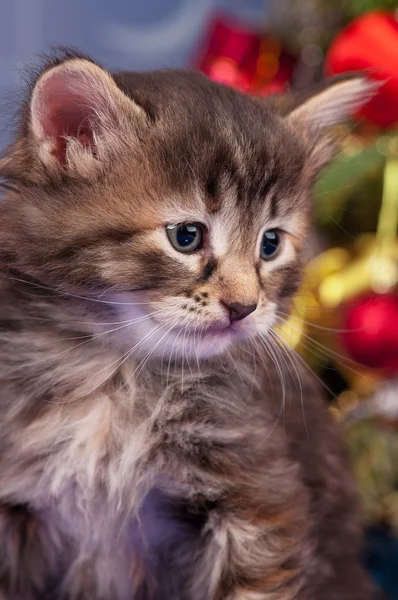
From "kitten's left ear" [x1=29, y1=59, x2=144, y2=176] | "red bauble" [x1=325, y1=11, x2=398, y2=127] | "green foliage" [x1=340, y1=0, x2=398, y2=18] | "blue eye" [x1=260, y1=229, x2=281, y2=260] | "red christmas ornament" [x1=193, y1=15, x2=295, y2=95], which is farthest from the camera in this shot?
"red christmas ornament" [x1=193, y1=15, x2=295, y2=95]

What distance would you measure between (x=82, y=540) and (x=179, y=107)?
590 mm

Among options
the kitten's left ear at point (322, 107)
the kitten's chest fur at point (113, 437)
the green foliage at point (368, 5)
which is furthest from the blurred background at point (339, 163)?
the kitten's chest fur at point (113, 437)

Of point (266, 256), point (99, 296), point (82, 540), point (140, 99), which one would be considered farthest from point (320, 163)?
point (82, 540)

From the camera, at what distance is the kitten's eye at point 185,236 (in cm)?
90

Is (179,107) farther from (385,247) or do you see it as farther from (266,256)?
(385,247)

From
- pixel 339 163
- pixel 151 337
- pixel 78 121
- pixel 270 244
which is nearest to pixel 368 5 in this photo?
pixel 339 163

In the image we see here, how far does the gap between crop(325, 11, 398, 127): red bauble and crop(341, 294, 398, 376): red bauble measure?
37cm

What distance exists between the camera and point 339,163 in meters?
1.42

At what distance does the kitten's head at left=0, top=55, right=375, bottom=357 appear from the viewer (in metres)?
0.88

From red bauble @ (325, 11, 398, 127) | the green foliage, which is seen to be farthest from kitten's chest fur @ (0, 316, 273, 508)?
the green foliage

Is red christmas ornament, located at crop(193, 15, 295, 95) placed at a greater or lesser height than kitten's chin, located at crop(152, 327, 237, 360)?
greater

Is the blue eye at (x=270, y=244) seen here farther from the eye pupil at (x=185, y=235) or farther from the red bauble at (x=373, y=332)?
the red bauble at (x=373, y=332)

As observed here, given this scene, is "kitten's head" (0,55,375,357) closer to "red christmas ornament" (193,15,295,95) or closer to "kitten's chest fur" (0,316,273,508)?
"kitten's chest fur" (0,316,273,508)

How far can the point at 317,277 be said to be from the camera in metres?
1.58
